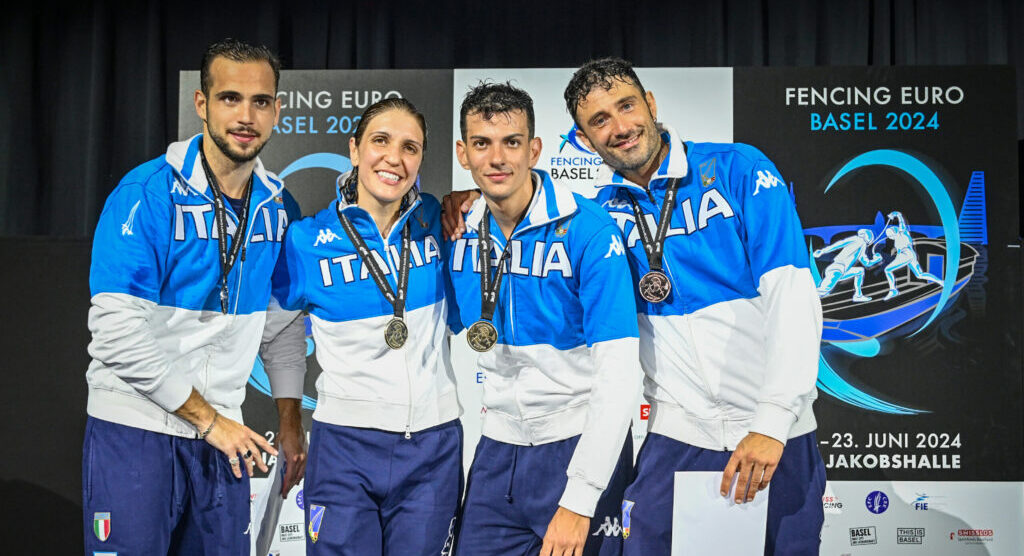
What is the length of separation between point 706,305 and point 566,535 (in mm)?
732

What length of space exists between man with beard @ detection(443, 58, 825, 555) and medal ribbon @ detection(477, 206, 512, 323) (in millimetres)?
118

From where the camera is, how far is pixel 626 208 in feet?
7.81

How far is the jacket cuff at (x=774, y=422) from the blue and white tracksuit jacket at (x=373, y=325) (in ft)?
2.79

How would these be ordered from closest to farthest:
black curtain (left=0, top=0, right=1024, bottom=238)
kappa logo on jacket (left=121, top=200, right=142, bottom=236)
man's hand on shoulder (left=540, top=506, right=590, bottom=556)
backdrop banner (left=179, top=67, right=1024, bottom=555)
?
man's hand on shoulder (left=540, top=506, right=590, bottom=556), kappa logo on jacket (left=121, top=200, right=142, bottom=236), backdrop banner (left=179, top=67, right=1024, bottom=555), black curtain (left=0, top=0, right=1024, bottom=238)

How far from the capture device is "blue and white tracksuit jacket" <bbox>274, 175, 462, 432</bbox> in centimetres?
228

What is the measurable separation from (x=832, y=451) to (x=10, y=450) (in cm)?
415

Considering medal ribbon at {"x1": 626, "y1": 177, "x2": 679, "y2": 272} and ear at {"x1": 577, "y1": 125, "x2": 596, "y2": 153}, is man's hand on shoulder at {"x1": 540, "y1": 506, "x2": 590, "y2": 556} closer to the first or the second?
medal ribbon at {"x1": 626, "y1": 177, "x2": 679, "y2": 272}

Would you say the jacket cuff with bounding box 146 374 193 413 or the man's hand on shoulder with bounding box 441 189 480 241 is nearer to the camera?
the jacket cuff with bounding box 146 374 193 413

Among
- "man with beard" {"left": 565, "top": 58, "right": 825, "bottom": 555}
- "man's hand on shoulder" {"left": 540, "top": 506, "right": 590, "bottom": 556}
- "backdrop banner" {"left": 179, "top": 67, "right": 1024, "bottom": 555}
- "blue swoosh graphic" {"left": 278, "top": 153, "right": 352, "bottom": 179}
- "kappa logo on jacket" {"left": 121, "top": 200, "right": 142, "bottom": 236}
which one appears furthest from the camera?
"blue swoosh graphic" {"left": 278, "top": 153, "right": 352, "bottom": 179}

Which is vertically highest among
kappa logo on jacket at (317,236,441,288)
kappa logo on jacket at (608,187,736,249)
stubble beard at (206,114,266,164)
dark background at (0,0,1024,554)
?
dark background at (0,0,1024,554)

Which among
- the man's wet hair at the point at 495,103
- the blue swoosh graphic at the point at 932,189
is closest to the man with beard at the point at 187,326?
the man's wet hair at the point at 495,103

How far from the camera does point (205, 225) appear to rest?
2355mm

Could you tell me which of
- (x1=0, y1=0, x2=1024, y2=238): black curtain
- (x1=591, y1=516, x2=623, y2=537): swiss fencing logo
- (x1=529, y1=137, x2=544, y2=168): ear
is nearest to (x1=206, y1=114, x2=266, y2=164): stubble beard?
(x1=529, y1=137, x2=544, y2=168): ear

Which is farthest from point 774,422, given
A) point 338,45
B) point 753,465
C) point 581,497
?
point 338,45
